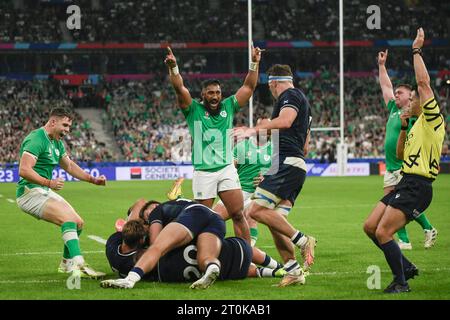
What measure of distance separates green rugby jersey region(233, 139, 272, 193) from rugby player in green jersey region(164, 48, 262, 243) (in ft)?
6.93

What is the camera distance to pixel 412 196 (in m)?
9.34

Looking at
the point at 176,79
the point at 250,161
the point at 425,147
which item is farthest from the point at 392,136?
the point at 425,147

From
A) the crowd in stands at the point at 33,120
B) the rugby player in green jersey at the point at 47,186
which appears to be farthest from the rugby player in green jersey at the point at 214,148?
the crowd in stands at the point at 33,120

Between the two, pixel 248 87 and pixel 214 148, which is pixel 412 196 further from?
pixel 248 87

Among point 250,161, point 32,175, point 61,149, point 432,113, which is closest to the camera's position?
point 432,113

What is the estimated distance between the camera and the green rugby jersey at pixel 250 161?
14078 mm

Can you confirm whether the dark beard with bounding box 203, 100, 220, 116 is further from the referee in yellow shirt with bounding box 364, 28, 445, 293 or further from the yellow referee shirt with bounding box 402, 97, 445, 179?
the yellow referee shirt with bounding box 402, 97, 445, 179

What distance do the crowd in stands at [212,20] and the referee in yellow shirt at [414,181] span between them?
50.9 meters

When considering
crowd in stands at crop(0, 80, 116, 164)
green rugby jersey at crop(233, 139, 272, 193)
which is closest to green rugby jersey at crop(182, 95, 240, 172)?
green rugby jersey at crop(233, 139, 272, 193)

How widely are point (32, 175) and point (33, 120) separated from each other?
43.1 m

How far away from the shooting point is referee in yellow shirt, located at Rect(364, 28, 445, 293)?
9.28 m

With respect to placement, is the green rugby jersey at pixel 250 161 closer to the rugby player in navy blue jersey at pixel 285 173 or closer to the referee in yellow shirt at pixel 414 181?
the rugby player in navy blue jersey at pixel 285 173

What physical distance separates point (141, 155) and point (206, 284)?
40.3m

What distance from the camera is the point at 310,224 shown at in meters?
19.0
